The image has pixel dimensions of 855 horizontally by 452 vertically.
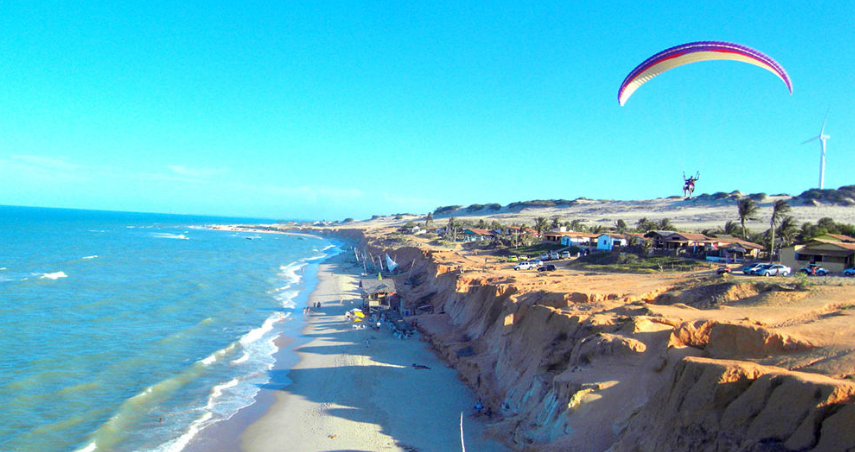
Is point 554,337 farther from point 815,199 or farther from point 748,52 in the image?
point 815,199

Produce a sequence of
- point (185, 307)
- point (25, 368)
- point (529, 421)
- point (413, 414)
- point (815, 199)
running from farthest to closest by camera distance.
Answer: point (815, 199) → point (185, 307) → point (25, 368) → point (413, 414) → point (529, 421)

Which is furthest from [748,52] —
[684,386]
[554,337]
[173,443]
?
[173,443]

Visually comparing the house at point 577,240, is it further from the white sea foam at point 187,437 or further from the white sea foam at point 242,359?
the white sea foam at point 187,437

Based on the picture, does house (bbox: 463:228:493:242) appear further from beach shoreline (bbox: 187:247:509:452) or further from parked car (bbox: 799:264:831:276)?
beach shoreline (bbox: 187:247:509:452)

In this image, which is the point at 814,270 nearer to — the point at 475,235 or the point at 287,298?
the point at 287,298

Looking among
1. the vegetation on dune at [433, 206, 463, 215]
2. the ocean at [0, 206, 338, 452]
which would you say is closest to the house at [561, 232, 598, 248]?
the ocean at [0, 206, 338, 452]

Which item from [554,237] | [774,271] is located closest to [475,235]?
[554,237]

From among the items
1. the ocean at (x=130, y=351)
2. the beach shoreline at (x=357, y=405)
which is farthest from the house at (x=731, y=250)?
the ocean at (x=130, y=351)
